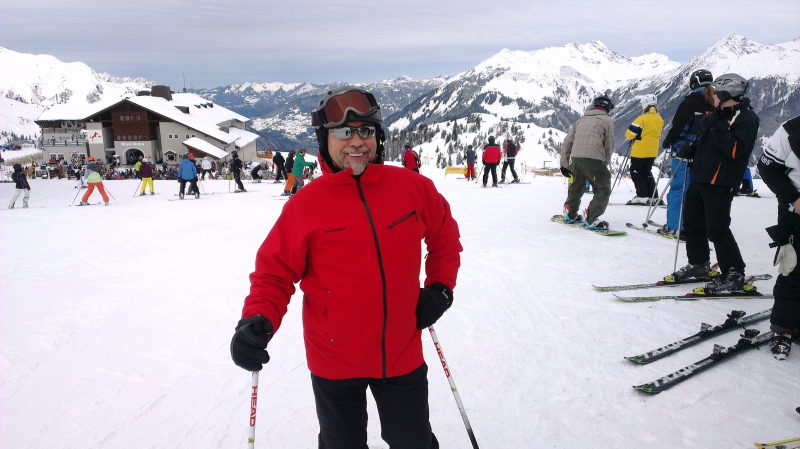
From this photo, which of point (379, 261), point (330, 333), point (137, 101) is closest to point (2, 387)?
point (330, 333)

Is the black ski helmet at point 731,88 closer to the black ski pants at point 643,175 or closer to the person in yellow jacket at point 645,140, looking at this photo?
the person in yellow jacket at point 645,140

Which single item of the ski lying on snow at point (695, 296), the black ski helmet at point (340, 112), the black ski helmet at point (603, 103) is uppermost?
the black ski helmet at point (603, 103)

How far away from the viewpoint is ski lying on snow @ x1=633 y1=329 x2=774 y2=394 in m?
2.82

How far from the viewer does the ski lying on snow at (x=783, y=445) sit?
86.0 inches

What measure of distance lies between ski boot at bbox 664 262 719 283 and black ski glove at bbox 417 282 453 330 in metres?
3.65

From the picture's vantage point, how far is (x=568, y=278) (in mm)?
5066

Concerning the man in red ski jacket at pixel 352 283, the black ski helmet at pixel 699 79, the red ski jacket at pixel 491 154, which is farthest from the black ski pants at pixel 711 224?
the red ski jacket at pixel 491 154

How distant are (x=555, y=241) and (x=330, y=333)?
5.55m

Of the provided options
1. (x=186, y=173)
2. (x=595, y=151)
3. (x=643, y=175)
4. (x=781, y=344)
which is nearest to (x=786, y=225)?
(x=781, y=344)

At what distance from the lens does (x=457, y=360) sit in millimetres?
3414

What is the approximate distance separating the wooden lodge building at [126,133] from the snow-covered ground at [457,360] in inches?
1852

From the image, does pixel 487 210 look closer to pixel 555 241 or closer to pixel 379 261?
pixel 555 241

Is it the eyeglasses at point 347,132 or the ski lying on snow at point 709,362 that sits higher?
the eyeglasses at point 347,132

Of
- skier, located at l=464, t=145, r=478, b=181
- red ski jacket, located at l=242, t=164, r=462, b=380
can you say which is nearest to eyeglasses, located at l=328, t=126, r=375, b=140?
red ski jacket, located at l=242, t=164, r=462, b=380
